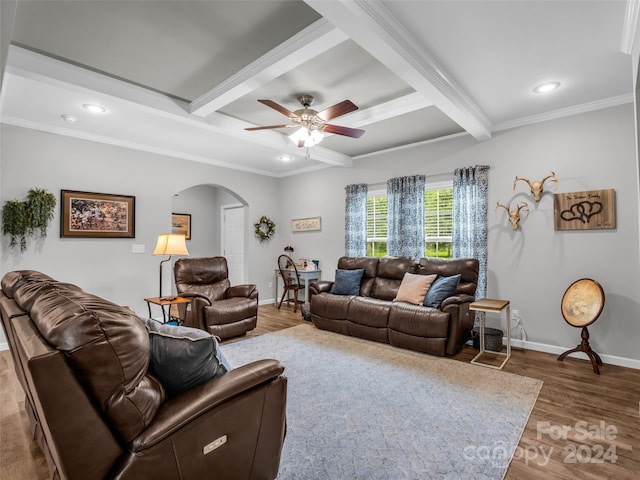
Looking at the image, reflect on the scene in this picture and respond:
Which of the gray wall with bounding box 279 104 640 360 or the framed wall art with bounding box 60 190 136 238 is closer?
the gray wall with bounding box 279 104 640 360

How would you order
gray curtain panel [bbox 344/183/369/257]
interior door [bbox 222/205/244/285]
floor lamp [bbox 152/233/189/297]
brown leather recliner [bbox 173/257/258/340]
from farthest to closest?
interior door [bbox 222/205/244/285] → gray curtain panel [bbox 344/183/369/257] → brown leather recliner [bbox 173/257/258/340] → floor lamp [bbox 152/233/189/297]

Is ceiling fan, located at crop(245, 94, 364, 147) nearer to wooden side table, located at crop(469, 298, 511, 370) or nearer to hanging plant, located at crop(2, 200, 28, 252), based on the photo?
wooden side table, located at crop(469, 298, 511, 370)

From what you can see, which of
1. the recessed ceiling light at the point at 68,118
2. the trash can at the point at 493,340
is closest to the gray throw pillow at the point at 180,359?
the trash can at the point at 493,340

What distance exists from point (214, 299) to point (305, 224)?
2.40 m

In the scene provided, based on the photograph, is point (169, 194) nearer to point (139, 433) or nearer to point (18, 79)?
point (18, 79)

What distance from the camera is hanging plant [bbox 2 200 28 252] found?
385 cm

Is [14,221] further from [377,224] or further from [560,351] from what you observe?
[560,351]

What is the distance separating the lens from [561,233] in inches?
149

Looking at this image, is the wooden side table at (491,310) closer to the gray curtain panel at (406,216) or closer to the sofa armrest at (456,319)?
the sofa armrest at (456,319)

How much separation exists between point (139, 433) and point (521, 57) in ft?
11.4

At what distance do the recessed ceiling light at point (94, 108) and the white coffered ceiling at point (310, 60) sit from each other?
0.20ft

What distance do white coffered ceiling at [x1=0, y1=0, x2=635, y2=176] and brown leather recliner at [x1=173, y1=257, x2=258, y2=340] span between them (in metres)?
1.95

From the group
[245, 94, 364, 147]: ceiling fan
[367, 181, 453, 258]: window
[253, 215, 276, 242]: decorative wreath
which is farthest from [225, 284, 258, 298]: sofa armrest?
[367, 181, 453, 258]: window

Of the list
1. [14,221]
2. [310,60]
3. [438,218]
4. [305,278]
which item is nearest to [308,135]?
[310,60]
